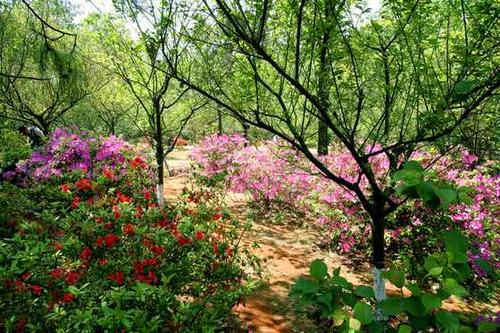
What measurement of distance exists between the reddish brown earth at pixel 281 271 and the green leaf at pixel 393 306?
2151 mm

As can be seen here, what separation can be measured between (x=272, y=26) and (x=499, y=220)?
489cm

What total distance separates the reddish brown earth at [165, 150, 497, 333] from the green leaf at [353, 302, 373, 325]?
2039mm

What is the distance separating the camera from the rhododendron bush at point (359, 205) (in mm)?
5695

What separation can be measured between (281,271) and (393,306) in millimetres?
4975

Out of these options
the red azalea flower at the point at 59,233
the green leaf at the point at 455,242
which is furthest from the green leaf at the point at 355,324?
the red azalea flower at the point at 59,233

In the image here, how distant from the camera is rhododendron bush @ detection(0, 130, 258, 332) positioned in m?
2.37

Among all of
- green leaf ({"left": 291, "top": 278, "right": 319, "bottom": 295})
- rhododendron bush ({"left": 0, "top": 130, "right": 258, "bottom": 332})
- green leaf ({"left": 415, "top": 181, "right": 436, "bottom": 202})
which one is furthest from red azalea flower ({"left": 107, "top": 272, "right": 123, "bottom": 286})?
green leaf ({"left": 415, "top": 181, "right": 436, "bottom": 202})

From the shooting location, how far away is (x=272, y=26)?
371 centimetres

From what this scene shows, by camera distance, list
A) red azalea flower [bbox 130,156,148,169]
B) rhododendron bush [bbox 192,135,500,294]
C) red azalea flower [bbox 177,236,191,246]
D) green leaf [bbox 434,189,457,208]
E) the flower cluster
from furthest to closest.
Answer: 1. the flower cluster
2. rhododendron bush [bbox 192,135,500,294]
3. red azalea flower [bbox 130,156,148,169]
4. red azalea flower [bbox 177,236,191,246]
5. green leaf [bbox 434,189,457,208]

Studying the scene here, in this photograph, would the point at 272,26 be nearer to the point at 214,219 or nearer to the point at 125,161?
the point at 214,219

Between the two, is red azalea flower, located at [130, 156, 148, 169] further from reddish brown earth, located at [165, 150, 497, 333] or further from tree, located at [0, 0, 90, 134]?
reddish brown earth, located at [165, 150, 497, 333]

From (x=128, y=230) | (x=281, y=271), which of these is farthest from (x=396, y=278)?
(x=281, y=271)

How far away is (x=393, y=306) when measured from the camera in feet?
4.44

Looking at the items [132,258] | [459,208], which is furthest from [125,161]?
[459,208]
